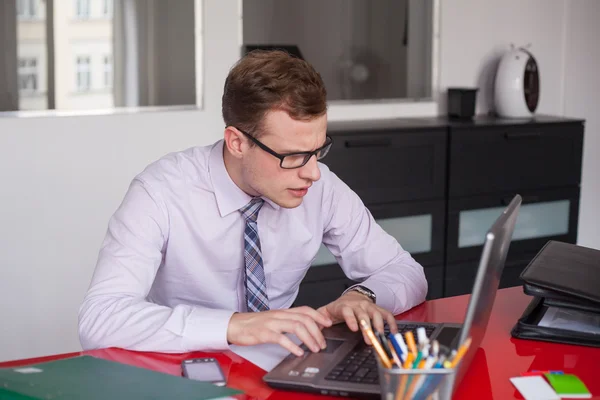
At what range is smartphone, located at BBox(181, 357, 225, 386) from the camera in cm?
147

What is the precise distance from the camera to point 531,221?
13.7 feet

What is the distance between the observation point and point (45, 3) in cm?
327

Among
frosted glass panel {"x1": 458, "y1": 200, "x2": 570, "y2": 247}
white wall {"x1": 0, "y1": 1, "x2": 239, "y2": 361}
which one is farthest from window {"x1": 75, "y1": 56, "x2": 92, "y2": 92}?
frosted glass panel {"x1": 458, "y1": 200, "x2": 570, "y2": 247}

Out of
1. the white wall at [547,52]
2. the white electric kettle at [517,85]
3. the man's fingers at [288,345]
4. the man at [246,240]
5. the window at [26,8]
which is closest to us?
the man's fingers at [288,345]

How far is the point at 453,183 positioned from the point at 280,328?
2.39 metres

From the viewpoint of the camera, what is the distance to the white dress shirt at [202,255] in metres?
1.70

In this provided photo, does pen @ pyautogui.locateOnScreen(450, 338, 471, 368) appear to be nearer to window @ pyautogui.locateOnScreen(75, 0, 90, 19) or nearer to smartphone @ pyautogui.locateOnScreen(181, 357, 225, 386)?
smartphone @ pyautogui.locateOnScreen(181, 357, 225, 386)

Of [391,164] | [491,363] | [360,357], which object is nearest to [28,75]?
[391,164]

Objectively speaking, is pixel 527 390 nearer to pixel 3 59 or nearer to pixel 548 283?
pixel 548 283

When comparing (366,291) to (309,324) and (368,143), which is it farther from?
(368,143)

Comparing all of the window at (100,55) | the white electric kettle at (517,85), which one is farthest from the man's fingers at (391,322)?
the white electric kettle at (517,85)

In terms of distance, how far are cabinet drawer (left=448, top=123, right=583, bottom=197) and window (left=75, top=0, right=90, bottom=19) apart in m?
1.62

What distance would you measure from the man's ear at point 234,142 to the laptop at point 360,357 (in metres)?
0.53

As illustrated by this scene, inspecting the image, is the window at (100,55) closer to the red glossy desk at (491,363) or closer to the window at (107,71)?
the window at (107,71)
